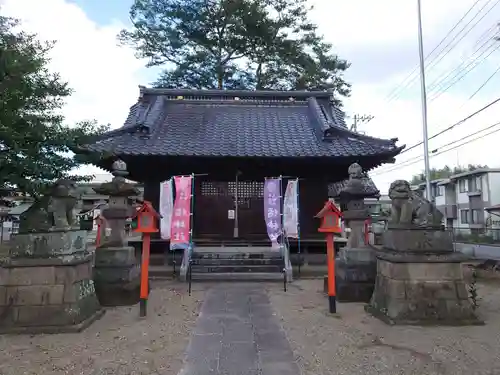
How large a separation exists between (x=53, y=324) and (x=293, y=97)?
14044mm

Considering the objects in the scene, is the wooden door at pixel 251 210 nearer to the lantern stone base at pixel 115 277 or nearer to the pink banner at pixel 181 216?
the pink banner at pixel 181 216

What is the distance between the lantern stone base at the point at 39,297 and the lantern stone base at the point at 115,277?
1.55 meters

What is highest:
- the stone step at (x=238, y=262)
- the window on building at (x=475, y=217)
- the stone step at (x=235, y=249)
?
the window on building at (x=475, y=217)

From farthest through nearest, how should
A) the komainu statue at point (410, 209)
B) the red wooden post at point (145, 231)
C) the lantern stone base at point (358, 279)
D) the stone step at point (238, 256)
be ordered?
the stone step at point (238, 256)
the lantern stone base at point (358, 279)
the red wooden post at point (145, 231)
the komainu statue at point (410, 209)

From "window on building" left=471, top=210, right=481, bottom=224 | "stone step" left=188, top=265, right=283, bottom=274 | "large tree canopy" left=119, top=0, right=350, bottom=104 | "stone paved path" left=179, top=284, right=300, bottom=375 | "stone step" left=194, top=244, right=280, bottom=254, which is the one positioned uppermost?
"large tree canopy" left=119, top=0, right=350, bottom=104

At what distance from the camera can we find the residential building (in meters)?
31.0

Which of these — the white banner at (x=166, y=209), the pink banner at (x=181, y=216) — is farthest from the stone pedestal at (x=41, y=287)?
the white banner at (x=166, y=209)

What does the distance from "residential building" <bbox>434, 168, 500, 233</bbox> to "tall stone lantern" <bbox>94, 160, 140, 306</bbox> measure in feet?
95.3

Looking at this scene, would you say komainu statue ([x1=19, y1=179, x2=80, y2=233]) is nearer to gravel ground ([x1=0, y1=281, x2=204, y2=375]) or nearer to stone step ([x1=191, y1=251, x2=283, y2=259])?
gravel ground ([x1=0, y1=281, x2=204, y2=375])

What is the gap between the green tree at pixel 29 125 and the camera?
17.9ft

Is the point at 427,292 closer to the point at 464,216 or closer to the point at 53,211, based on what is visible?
the point at 53,211

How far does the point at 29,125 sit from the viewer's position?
6094 mm

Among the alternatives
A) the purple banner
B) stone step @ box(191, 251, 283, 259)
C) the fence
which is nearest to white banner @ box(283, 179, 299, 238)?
the purple banner

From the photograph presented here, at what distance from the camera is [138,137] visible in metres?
12.7
